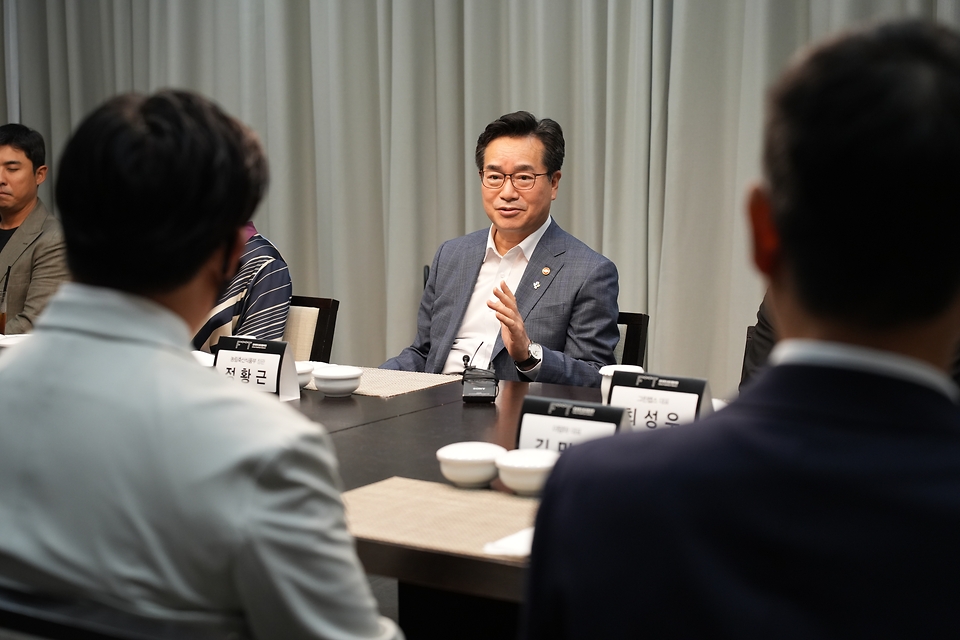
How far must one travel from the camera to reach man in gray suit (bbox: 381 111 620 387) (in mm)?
3062

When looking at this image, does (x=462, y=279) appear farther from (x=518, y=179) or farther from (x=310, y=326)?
(x=310, y=326)

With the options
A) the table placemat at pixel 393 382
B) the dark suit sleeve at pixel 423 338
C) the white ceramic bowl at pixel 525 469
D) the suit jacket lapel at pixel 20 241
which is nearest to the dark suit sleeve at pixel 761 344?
the table placemat at pixel 393 382

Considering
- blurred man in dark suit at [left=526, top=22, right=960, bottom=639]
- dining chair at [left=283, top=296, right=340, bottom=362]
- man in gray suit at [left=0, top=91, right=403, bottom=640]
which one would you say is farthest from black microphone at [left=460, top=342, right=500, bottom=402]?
blurred man in dark suit at [left=526, top=22, right=960, bottom=639]

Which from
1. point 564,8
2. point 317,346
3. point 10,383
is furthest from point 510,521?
point 564,8

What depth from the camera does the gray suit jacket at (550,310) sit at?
2.98m

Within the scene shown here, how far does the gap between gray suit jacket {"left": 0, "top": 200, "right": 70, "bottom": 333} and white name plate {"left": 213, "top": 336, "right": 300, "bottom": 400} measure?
77.1 inches

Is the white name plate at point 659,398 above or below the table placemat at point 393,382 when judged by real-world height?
above

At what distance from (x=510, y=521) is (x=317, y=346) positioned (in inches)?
75.2

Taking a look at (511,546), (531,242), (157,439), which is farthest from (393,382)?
(157,439)

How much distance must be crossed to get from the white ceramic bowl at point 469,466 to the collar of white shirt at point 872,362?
0.90 metres

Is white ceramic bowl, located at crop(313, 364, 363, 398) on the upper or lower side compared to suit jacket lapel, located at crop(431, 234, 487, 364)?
lower

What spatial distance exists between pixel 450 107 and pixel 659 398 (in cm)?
292

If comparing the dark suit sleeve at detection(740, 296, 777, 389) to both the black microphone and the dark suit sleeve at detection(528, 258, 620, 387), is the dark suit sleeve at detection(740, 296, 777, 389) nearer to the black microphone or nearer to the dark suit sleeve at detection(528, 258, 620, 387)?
the dark suit sleeve at detection(528, 258, 620, 387)

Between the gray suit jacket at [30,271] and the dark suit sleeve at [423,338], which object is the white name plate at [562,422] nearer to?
the dark suit sleeve at [423,338]
